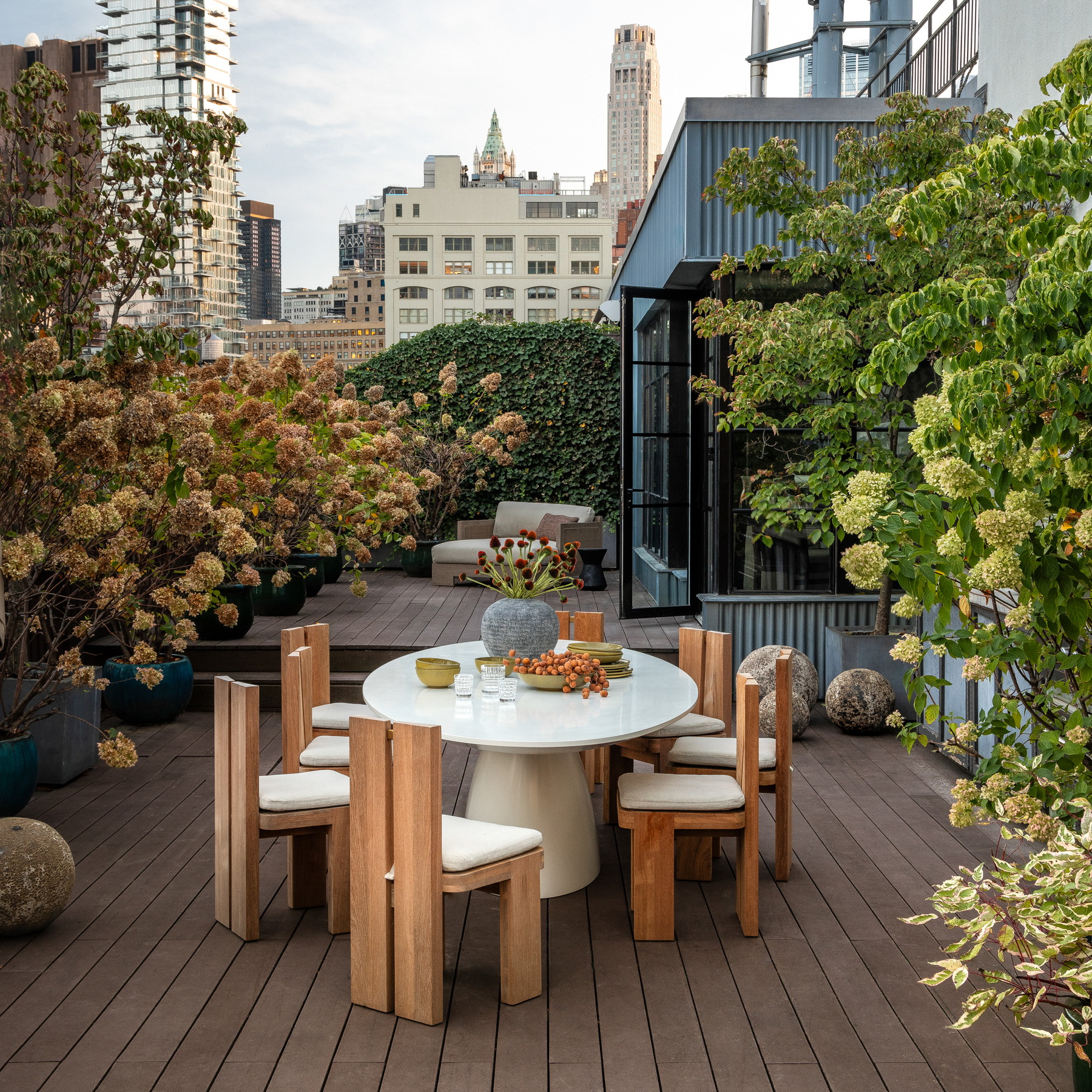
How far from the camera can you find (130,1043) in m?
2.51

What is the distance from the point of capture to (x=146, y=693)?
17.8 feet

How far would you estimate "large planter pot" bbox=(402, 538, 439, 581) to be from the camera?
34.1 feet

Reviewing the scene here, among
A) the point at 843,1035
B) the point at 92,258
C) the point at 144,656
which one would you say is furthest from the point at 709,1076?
the point at 92,258

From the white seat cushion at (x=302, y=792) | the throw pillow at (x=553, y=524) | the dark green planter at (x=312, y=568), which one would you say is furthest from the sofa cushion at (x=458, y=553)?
the white seat cushion at (x=302, y=792)

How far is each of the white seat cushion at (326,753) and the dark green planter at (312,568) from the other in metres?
4.10

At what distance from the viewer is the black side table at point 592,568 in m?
9.20

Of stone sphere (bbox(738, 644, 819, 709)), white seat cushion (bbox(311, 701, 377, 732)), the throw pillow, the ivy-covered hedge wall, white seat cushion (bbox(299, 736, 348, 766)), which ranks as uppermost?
the ivy-covered hedge wall

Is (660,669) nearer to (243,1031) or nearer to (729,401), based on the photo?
(243,1031)

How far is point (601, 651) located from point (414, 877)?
1430 mm

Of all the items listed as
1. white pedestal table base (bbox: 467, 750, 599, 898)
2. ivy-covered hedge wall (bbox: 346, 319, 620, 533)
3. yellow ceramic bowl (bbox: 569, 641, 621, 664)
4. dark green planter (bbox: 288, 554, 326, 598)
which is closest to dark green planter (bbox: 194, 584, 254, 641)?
dark green planter (bbox: 288, 554, 326, 598)

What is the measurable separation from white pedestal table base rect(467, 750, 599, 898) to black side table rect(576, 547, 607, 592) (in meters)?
5.68

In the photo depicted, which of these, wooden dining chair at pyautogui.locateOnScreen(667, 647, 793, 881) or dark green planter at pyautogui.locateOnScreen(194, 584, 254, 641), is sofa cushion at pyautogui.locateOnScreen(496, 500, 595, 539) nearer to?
dark green planter at pyautogui.locateOnScreen(194, 584, 254, 641)

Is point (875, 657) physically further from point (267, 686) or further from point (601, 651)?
point (267, 686)

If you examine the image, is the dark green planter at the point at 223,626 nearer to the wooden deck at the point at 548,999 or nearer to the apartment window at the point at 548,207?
the wooden deck at the point at 548,999
